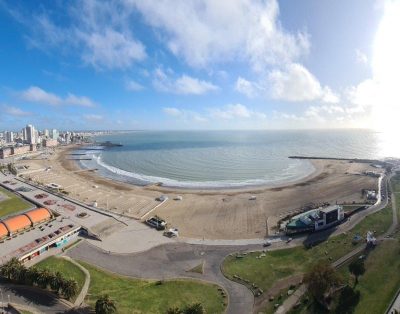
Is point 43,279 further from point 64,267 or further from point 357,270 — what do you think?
point 357,270

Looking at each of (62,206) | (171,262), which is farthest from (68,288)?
(62,206)

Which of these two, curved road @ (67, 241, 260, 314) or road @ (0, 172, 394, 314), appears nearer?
road @ (0, 172, 394, 314)

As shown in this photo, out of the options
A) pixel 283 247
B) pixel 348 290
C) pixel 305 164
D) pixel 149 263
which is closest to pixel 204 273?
pixel 149 263

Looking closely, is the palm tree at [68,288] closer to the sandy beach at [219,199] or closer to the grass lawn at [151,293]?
the grass lawn at [151,293]

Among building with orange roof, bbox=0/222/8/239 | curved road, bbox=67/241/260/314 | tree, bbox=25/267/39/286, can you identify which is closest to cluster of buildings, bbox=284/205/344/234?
curved road, bbox=67/241/260/314

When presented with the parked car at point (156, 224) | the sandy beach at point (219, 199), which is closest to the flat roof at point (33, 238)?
the parked car at point (156, 224)

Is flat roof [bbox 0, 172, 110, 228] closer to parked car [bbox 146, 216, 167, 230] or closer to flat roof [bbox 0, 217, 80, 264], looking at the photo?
flat roof [bbox 0, 217, 80, 264]
